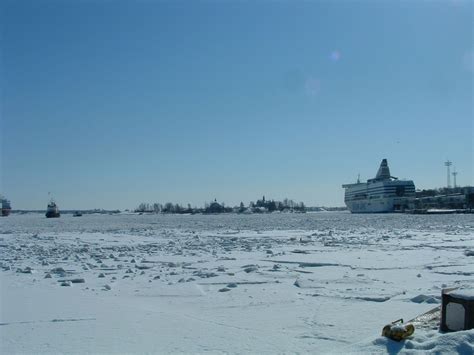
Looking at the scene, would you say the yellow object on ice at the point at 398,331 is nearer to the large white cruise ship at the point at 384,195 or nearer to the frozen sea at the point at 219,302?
the frozen sea at the point at 219,302

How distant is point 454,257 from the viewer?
12289 mm

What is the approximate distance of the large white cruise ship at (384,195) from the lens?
320 feet

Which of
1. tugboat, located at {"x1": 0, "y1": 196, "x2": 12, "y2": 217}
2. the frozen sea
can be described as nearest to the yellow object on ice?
the frozen sea

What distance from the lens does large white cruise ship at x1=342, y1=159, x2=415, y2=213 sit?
320 ft

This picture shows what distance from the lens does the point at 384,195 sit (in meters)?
97.9

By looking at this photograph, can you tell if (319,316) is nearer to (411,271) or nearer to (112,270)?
(411,271)

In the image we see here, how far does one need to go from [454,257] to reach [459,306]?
333 inches

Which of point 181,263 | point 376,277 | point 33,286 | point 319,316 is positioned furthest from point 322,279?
point 33,286

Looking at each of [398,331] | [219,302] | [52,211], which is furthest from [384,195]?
[398,331]

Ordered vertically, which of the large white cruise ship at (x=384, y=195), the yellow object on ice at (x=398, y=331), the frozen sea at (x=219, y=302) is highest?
the large white cruise ship at (x=384, y=195)

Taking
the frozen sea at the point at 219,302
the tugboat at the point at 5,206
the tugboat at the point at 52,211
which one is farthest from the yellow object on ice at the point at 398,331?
the tugboat at the point at 5,206

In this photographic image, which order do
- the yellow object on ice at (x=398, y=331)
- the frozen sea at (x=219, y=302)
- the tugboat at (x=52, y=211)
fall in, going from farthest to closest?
1. the tugboat at (x=52, y=211)
2. the frozen sea at (x=219, y=302)
3. the yellow object on ice at (x=398, y=331)

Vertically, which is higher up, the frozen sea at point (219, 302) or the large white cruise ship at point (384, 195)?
the large white cruise ship at point (384, 195)

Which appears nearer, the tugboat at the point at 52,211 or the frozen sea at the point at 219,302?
the frozen sea at the point at 219,302
